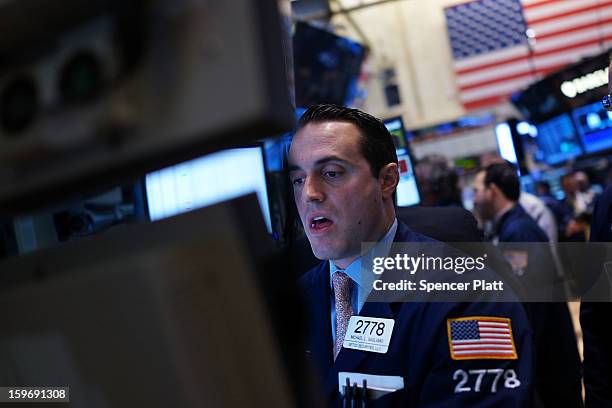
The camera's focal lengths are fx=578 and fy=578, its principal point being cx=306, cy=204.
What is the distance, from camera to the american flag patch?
112 centimetres

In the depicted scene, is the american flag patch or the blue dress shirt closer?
the american flag patch

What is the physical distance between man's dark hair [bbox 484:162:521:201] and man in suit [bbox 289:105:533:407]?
2.05m

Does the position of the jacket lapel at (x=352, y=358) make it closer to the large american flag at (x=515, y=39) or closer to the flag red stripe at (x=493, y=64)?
the large american flag at (x=515, y=39)

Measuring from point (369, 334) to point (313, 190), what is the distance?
1.16ft

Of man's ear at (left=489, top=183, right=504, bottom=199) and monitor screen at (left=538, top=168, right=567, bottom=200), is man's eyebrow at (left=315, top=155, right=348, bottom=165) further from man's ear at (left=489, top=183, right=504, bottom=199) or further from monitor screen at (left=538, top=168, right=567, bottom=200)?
monitor screen at (left=538, top=168, right=567, bottom=200)

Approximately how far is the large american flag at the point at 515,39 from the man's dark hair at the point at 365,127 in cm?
742

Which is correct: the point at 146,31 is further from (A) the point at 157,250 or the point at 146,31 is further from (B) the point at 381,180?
(B) the point at 381,180

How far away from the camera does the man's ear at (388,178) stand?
1496mm

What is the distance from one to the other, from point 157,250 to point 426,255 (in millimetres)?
1028

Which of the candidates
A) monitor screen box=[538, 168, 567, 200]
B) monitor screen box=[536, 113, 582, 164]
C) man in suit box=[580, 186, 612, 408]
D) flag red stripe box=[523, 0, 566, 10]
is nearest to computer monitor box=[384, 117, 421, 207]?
man in suit box=[580, 186, 612, 408]

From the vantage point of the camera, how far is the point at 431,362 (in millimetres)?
1159

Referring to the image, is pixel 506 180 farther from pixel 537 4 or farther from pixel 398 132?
pixel 537 4

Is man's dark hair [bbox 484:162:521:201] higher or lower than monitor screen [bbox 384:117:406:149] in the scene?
lower

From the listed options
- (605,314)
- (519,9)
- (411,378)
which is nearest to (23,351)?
(411,378)
